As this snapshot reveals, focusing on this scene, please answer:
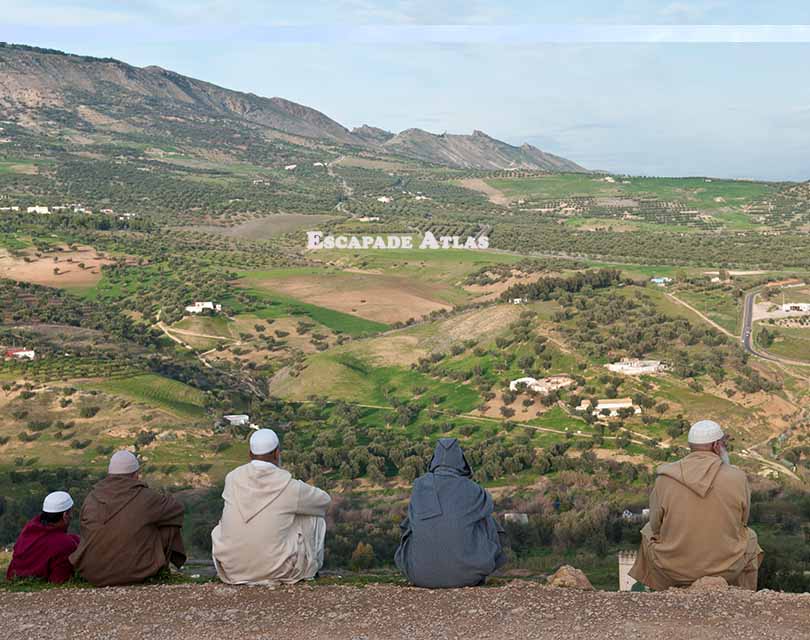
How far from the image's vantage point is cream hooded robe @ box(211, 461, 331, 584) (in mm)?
7109

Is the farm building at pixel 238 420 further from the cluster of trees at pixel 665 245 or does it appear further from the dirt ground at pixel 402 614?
the cluster of trees at pixel 665 245

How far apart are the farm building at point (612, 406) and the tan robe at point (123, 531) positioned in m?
28.6

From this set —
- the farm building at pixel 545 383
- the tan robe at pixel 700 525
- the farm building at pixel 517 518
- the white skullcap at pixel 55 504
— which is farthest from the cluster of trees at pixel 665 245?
the white skullcap at pixel 55 504

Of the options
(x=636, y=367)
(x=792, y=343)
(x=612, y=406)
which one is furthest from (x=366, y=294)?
(x=612, y=406)

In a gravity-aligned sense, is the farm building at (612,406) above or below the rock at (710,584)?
below

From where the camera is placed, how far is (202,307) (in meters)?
59.0

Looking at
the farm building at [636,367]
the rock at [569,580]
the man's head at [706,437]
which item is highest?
the man's head at [706,437]

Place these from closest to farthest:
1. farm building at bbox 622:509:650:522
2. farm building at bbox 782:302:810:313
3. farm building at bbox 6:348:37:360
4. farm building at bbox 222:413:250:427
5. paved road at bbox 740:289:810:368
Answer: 1. farm building at bbox 622:509:650:522
2. farm building at bbox 222:413:250:427
3. farm building at bbox 6:348:37:360
4. paved road at bbox 740:289:810:368
5. farm building at bbox 782:302:810:313

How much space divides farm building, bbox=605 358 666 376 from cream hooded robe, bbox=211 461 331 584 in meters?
32.4

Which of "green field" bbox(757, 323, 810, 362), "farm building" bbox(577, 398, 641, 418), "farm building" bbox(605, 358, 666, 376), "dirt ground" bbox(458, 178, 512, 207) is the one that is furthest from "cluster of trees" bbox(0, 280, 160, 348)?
"dirt ground" bbox(458, 178, 512, 207)

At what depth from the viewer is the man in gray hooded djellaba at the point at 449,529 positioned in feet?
22.5

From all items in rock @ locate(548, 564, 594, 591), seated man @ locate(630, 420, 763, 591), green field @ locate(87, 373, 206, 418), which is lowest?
green field @ locate(87, 373, 206, 418)

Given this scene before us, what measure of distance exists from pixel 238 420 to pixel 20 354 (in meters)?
12.4

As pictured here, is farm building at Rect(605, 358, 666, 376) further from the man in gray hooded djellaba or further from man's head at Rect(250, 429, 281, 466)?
man's head at Rect(250, 429, 281, 466)
